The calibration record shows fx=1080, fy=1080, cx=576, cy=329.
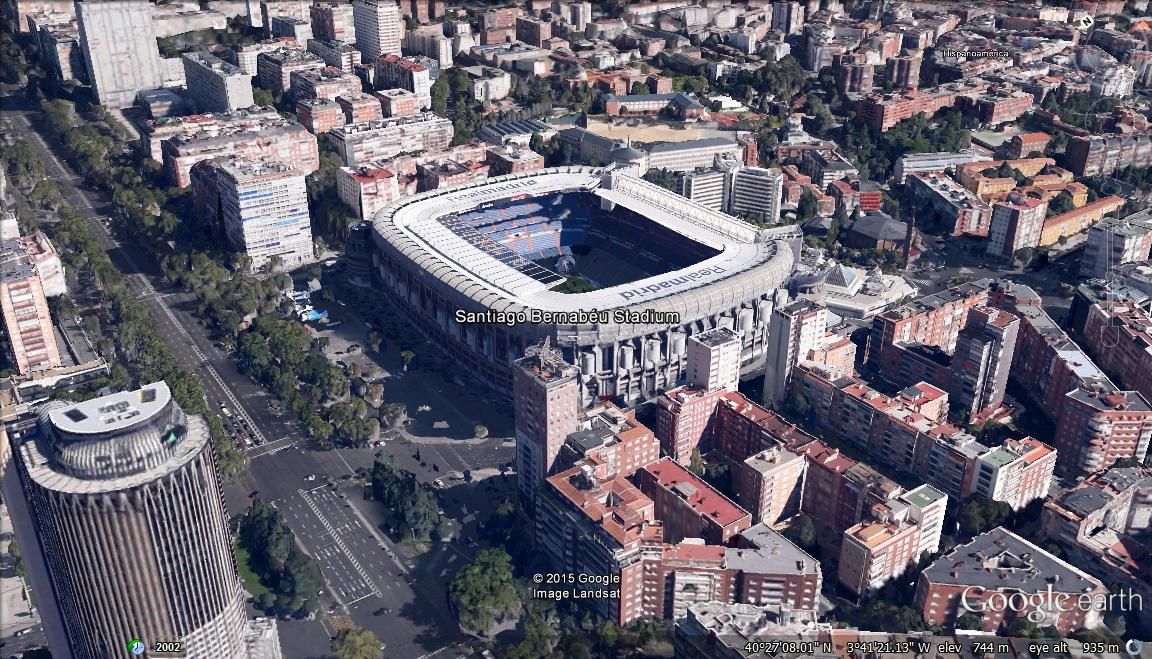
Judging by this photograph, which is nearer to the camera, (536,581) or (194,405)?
(536,581)

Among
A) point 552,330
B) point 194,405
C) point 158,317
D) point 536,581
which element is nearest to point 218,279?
point 158,317

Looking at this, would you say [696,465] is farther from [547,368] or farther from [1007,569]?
[1007,569]

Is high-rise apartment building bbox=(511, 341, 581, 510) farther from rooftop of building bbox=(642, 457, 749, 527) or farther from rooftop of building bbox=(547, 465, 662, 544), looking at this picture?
rooftop of building bbox=(642, 457, 749, 527)

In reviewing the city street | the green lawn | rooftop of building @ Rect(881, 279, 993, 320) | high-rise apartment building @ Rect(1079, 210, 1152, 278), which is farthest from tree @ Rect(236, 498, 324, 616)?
high-rise apartment building @ Rect(1079, 210, 1152, 278)

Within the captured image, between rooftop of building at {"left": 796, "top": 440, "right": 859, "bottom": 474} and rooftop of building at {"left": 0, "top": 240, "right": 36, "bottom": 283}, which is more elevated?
rooftop of building at {"left": 0, "top": 240, "right": 36, "bottom": 283}

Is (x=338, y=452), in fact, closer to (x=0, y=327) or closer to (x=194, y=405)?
(x=194, y=405)

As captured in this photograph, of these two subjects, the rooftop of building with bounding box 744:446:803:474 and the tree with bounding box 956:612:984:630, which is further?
the rooftop of building with bounding box 744:446:803:474
